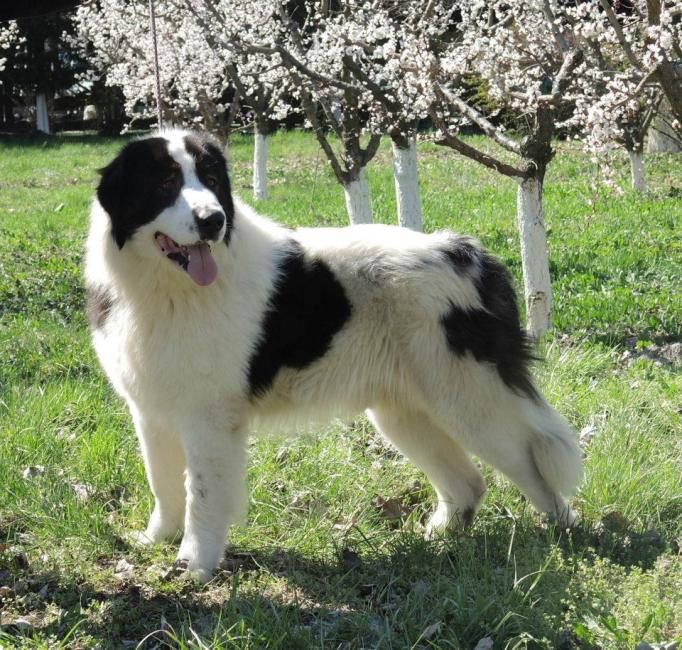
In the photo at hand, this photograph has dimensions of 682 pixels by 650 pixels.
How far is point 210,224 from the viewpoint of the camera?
11.2 ft

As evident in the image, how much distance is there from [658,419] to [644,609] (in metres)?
2.27

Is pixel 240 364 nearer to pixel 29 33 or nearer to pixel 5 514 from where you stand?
pixel 5 514

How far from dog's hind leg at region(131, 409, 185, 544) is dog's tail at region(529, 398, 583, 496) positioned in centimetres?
159

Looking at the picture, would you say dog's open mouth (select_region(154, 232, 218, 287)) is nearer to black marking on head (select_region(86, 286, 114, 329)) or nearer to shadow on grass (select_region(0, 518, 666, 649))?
black marking on head (select_region(86, 286, 114, 329))

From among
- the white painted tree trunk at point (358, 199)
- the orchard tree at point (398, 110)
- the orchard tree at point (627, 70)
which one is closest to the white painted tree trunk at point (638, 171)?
the white painted tree trunk at point (358, 199)

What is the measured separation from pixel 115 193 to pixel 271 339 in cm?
88

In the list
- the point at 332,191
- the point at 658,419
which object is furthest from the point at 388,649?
the point at 332,191

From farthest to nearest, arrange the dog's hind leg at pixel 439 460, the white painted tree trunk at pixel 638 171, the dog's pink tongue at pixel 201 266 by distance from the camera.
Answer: the white painted tree trunk at pixel 638 171 < the dog's hind leg at pixel 439 460 < the dog's pink tongue at pixel 201 266

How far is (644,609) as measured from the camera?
3045mm

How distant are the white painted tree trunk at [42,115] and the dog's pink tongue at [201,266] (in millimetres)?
29910

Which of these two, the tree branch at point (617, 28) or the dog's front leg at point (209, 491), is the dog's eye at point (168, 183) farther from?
the tree branch at point (617, 28)

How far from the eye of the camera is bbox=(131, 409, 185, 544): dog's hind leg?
3.90 meters

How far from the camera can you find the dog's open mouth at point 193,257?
139 inches

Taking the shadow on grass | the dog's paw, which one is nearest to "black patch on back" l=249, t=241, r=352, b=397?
the shadow on grass
